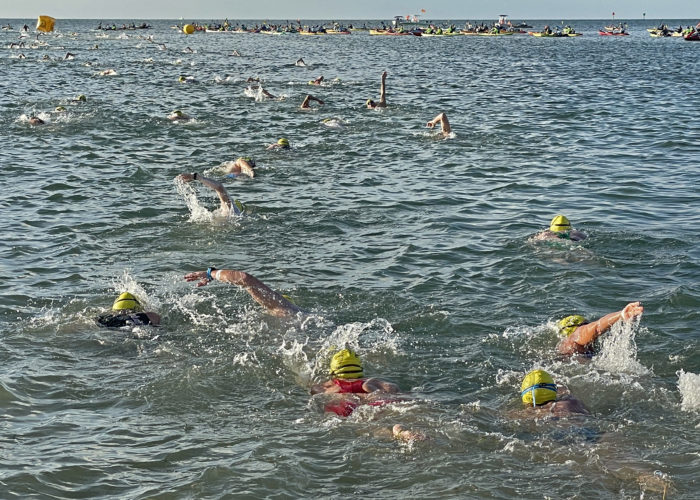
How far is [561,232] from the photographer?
14125mm

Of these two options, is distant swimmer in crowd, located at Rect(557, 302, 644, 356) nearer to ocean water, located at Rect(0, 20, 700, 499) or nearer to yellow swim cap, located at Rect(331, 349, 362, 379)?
ocean water, located at Rect(0, 20, 700, 499)

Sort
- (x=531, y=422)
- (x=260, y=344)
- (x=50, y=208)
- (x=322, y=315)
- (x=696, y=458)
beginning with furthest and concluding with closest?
(x=50, y=208) → (x=322, y=315) → (x=260, y=344) → (x=531, y=422) → (x=696, y=458)

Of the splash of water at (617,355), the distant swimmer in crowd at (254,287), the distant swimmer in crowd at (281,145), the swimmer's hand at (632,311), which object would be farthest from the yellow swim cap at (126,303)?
the distant swimmer in crowd at (281,145)

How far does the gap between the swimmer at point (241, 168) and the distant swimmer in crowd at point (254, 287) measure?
8902 mm

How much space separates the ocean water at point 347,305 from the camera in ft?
26.1

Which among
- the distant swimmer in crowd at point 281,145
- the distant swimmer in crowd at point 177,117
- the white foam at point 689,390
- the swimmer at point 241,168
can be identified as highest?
the distant swimmer in crowd at point 177,117

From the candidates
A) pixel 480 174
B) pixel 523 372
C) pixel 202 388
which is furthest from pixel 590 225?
pixel 202 388

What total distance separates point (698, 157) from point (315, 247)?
1312 cm

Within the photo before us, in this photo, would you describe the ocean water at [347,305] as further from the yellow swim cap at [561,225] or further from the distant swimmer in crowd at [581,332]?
the yellow swim cap at [561,225]

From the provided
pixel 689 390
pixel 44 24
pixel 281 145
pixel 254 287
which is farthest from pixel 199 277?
pixel 44 24

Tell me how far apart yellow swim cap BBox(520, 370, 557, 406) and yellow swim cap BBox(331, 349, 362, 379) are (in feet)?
6.12

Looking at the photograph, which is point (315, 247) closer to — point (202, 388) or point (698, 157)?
point (202, 388)

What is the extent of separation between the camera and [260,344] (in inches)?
426

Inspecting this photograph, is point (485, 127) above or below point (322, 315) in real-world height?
above
